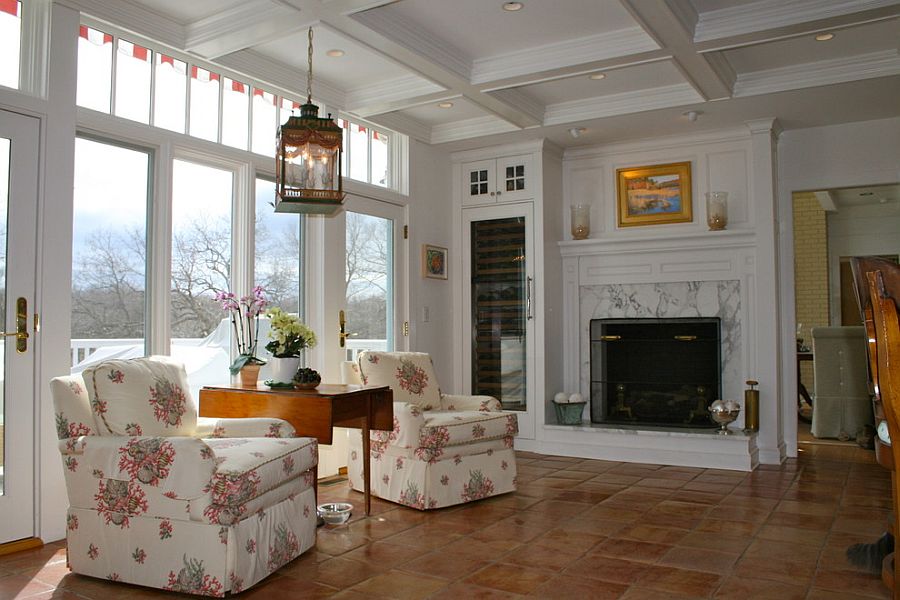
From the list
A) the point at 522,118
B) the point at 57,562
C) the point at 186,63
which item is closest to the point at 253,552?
the point at 57,562

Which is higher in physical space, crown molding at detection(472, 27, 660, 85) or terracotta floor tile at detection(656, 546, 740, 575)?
crown molding at detection(472, 27, 660, 85)

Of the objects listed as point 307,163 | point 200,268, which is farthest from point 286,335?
point 307,163

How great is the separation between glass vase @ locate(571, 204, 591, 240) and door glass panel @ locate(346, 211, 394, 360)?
1.50 meters

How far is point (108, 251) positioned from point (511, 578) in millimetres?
2467

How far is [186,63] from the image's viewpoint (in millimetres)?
4082

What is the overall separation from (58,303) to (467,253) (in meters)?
3.36

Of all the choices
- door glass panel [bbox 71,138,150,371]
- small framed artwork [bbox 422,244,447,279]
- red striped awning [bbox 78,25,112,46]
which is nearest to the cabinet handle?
small framed artwork [bbox 422,244,447,279]

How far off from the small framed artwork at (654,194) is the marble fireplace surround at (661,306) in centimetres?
23

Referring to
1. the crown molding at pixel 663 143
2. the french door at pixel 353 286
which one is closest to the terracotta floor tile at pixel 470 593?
the french door at pixel 353 286

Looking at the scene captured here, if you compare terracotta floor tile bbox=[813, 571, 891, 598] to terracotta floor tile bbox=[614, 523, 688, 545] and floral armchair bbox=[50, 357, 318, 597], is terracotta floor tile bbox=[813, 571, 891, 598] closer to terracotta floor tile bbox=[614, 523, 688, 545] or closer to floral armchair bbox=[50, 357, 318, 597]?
terracotta floor tile bbox=[614, 523, 688, 545]

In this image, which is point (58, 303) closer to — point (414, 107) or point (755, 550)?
point (414, 107)

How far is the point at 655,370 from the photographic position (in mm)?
5699

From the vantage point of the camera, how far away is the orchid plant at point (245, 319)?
387 cm

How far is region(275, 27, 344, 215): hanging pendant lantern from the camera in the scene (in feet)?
11.2
